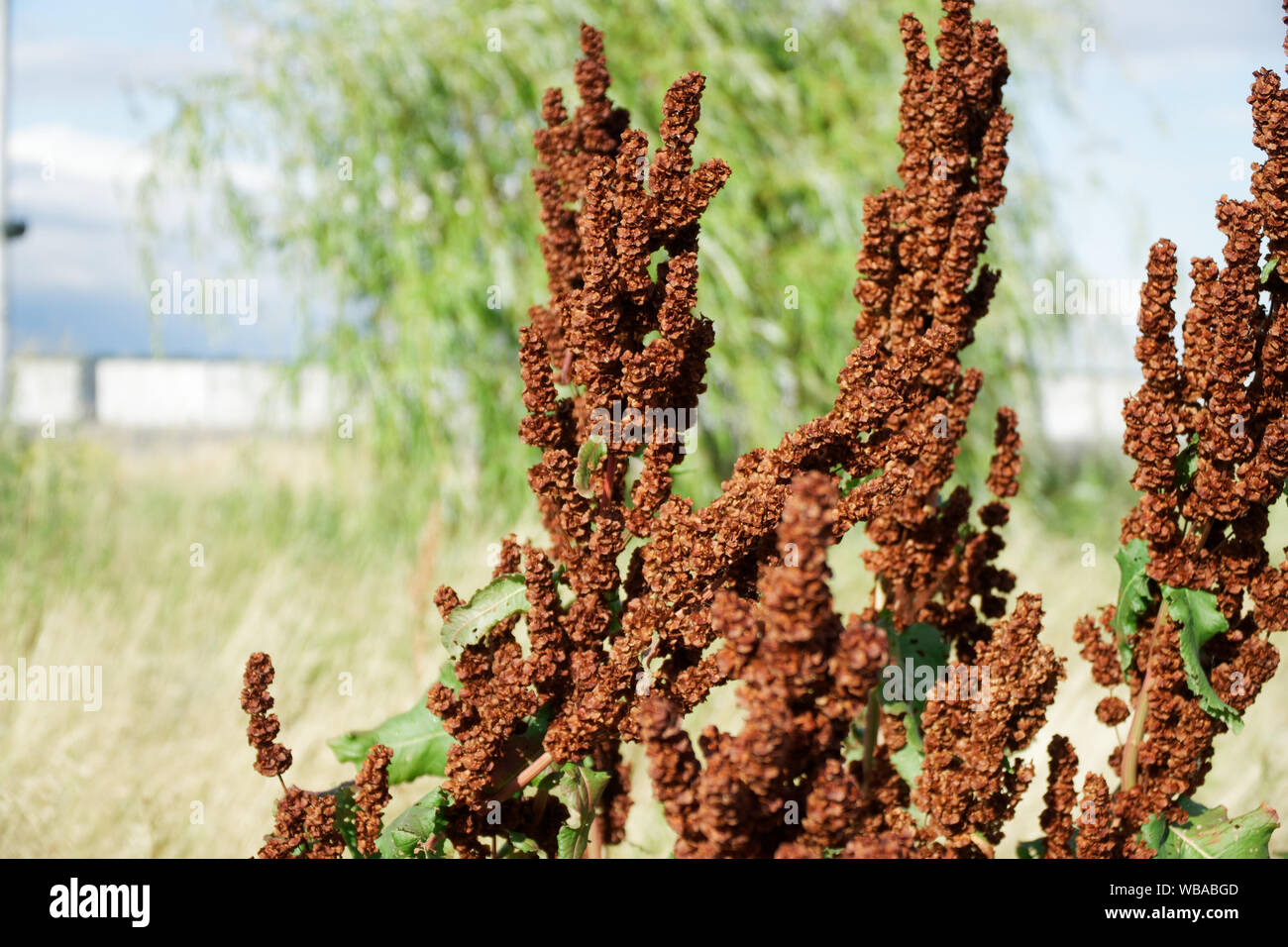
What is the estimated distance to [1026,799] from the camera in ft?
12.2

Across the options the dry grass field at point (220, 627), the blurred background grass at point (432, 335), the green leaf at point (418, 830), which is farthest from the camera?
the blurred background grass at point (432, 335)

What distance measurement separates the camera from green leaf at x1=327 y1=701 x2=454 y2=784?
5.98 feet

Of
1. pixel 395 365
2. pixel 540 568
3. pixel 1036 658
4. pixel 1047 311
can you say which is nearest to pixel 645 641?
pixel 540 568

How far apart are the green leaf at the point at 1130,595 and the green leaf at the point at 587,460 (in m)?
0.86

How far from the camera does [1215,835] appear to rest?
1.78 meters

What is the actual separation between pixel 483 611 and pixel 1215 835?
3.93ft

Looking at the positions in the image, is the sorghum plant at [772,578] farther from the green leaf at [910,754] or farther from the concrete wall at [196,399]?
the concrete wall at [196,399]

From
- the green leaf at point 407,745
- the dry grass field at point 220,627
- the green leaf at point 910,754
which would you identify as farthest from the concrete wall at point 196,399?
the green leaf at point 910,754

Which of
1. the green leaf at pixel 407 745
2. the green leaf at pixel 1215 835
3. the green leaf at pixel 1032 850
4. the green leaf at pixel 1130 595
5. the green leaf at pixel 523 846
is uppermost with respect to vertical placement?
the green leaf at pixel 1130 595

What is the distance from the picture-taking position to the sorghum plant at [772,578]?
48.8 inches

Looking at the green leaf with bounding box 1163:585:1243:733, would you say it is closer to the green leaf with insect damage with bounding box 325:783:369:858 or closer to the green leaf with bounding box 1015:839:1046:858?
the green leaf with bounding box 1015:839:1046:858

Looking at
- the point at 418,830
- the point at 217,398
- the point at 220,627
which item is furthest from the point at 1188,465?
the point at 217,398

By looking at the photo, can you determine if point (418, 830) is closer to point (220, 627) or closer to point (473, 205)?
point (220, 627)

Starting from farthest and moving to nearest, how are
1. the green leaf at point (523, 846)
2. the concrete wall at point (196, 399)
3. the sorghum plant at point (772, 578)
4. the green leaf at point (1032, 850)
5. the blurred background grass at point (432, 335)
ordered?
the concrete wall at point (196, 399), the blurred background grass at point (432, 335), the green leaf at point (1032, 850), the green leaf at point (523, 846), the sorghum plant at point (772, 578)
